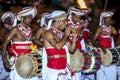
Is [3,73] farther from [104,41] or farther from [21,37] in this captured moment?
[104,41]

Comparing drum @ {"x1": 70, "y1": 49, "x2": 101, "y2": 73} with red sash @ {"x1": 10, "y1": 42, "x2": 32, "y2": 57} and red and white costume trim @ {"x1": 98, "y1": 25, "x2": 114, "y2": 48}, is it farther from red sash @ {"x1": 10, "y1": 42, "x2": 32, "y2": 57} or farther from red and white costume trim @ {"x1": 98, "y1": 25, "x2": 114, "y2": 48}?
red sash @ {"x1": 10, "y1": 42, "x2": 32, "y2": 57}

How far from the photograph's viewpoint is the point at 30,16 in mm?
7039

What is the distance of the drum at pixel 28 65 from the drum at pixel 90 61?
142 cm

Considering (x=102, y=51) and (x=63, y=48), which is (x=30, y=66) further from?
(x=102, y=51)

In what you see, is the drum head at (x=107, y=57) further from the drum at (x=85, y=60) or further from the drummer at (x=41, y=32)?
the drummer at (x=41, y=32)

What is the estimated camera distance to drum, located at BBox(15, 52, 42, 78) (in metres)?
A: 6.62

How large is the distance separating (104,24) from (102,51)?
34.6 inches

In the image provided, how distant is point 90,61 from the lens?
788 centimetres

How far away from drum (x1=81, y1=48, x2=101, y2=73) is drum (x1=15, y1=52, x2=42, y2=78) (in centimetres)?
142

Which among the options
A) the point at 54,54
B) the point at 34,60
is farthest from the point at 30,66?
the point at 54,54

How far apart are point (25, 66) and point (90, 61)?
1922mm

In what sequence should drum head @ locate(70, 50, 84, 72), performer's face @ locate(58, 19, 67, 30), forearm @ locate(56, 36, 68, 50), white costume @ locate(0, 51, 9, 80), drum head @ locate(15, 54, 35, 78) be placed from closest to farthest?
forearm @ locate(56, 36, 68, 50) → performer's face @ locate(58, 19, 67, 30) → drum head @ locate(15, 54, 35, 78) → drum head @ locate(70, 50, 84, 72) → white costume @ locate(0, 51, 9, 80)

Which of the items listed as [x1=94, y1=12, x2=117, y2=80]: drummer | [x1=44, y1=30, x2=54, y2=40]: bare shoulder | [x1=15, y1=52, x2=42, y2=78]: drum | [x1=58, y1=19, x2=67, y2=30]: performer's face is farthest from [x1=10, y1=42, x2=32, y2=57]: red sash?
[x1=94, y1=12, x2=117, y2=80]: drummer

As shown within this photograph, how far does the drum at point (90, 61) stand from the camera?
778 cm
